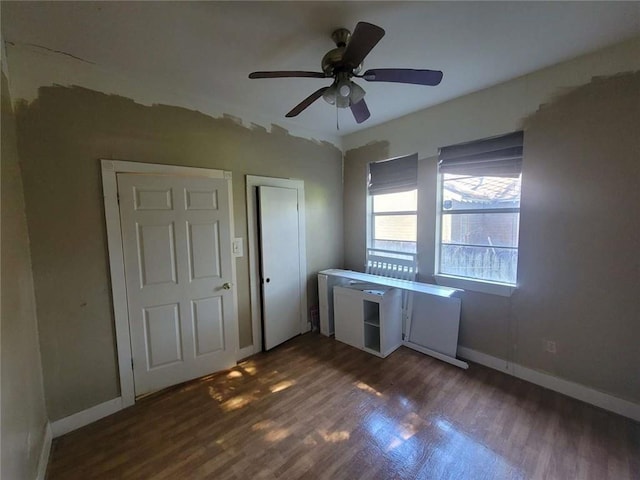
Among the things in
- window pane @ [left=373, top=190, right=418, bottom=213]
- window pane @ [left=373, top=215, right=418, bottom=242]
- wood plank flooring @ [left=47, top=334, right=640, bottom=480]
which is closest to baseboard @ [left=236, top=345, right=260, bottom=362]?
wood plank flooring @ [left=47, top=334, right=640, bottom=480]

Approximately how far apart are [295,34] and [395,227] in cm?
235

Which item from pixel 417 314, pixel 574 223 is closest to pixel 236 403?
pixel 417 314

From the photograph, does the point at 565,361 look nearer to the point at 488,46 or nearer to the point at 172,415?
the point at 488,46

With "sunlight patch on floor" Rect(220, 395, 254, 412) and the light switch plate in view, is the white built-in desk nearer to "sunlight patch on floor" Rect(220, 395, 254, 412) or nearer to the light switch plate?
the light switch plate

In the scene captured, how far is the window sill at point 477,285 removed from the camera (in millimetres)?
2449

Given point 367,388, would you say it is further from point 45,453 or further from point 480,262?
point 45,453

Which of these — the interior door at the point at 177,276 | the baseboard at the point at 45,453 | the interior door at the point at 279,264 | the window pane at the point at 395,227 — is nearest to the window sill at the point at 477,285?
the window pane at the point at 395,227

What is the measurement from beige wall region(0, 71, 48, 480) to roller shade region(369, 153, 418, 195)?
10.7 ft

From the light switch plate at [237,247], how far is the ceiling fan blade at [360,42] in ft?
6.21

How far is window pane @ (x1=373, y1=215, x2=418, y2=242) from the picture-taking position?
3.22 meters

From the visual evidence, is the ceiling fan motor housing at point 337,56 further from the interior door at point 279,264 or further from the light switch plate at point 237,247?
the light switch plate at point 237,247

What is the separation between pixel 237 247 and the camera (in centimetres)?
276

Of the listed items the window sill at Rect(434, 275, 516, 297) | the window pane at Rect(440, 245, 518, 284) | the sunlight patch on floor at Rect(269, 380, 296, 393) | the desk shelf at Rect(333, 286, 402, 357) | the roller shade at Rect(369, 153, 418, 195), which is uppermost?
the roller shade at Rect(369, 153, 418, 195)

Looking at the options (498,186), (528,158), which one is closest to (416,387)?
(498,186)
